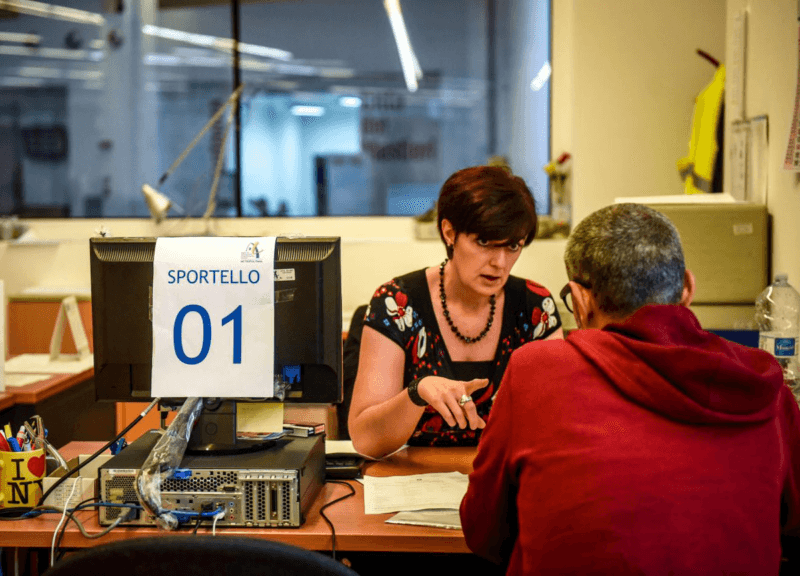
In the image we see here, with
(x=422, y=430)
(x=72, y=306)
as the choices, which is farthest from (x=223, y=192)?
(x=422, y=430)

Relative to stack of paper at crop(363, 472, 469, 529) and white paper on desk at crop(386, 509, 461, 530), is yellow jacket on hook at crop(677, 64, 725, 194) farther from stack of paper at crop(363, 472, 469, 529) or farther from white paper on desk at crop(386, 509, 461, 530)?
white paper on desk at crop(386, 509, 461, 530)

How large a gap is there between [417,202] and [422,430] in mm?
2849

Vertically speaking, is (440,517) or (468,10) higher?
(468,10)

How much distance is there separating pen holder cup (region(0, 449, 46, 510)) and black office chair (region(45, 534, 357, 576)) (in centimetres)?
88

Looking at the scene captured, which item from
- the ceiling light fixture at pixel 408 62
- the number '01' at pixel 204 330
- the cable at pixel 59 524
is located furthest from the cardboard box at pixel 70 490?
the ceiling light fixture at pixel 408 62

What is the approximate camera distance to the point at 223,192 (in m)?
4.34

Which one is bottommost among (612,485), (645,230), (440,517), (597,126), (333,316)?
(440,517)

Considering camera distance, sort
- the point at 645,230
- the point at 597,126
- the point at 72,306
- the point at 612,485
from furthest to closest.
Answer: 1. the point at 597,126
2. the point at 72,306
3. the point at 645,230
4. the point at 612,485

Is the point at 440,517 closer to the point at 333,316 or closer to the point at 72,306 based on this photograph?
the point at 333,316

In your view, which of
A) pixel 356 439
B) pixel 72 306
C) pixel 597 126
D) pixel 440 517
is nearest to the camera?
pixel 440 517

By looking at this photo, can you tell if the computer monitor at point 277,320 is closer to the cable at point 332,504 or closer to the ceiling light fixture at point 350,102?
the cable at point 332,504

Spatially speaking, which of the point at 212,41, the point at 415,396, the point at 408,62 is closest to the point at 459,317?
the point at 415,396

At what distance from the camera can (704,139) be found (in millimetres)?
3018

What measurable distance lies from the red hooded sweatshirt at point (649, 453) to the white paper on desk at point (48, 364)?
2.24 metres
